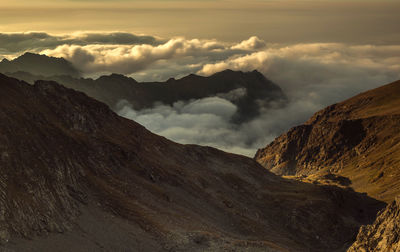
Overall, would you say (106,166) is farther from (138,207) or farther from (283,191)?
(283,191)

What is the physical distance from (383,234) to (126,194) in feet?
188

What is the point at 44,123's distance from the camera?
112m

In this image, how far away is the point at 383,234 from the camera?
292 feet

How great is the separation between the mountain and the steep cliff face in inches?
740

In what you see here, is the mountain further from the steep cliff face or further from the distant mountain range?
the steep cliff face

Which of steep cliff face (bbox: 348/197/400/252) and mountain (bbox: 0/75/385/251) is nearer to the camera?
steep cliff face (bbox: 348/197/400/252)

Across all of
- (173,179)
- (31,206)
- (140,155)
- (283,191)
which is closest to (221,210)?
(173,179)

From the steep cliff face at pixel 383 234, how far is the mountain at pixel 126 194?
18796 mm

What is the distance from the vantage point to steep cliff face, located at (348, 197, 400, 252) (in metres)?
84.9

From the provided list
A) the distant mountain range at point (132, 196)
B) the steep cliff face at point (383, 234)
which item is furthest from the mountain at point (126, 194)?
the steep cliff face at point (383, 234)

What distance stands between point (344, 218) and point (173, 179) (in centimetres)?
7190

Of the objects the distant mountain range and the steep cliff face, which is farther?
the distant mountain range

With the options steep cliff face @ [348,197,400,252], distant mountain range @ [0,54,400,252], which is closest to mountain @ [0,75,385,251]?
distant mountain range @ [0,54,400,252]

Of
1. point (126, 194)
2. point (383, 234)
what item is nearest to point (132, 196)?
point (126, 194)
